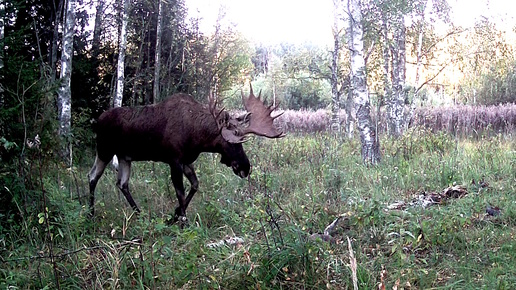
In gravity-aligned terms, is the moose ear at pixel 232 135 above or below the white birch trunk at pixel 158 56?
below

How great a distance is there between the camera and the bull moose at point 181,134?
6.47 metres

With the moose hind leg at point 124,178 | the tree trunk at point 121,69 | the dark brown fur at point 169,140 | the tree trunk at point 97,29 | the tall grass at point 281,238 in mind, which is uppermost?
the tree trunk at point 97,29

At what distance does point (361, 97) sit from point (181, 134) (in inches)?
198

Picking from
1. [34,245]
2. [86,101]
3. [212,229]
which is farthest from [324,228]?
[86,101]

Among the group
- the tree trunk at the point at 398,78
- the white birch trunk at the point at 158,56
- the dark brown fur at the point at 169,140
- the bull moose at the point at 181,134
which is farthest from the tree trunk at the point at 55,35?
the tree trunk at the point at 398,78

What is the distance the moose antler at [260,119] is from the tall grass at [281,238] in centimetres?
95

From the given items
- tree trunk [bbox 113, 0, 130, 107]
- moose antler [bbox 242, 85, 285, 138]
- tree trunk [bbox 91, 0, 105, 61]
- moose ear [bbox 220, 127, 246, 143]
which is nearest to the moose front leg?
moose ear [bbox 220, 127, 246, 143]

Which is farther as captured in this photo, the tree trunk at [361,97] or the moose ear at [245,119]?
the tree trunk at [361,97]

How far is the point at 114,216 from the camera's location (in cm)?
620

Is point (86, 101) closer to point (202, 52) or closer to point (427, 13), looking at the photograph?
point (202, 52)

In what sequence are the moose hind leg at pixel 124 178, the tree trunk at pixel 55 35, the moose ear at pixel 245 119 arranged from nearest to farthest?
the moose ear at pixel 245 119 → the moose hind leg at pixel 124 178 → the tree trunk at pixel 55 35

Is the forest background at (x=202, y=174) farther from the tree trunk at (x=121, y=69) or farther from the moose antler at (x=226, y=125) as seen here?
the moose antler at (x=226, y=125)

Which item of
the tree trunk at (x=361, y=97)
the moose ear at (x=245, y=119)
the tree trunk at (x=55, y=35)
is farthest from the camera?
the tree trunk at (x=55, y=35)

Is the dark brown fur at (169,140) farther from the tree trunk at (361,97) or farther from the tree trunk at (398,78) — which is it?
the tree trunk at (398,78)
